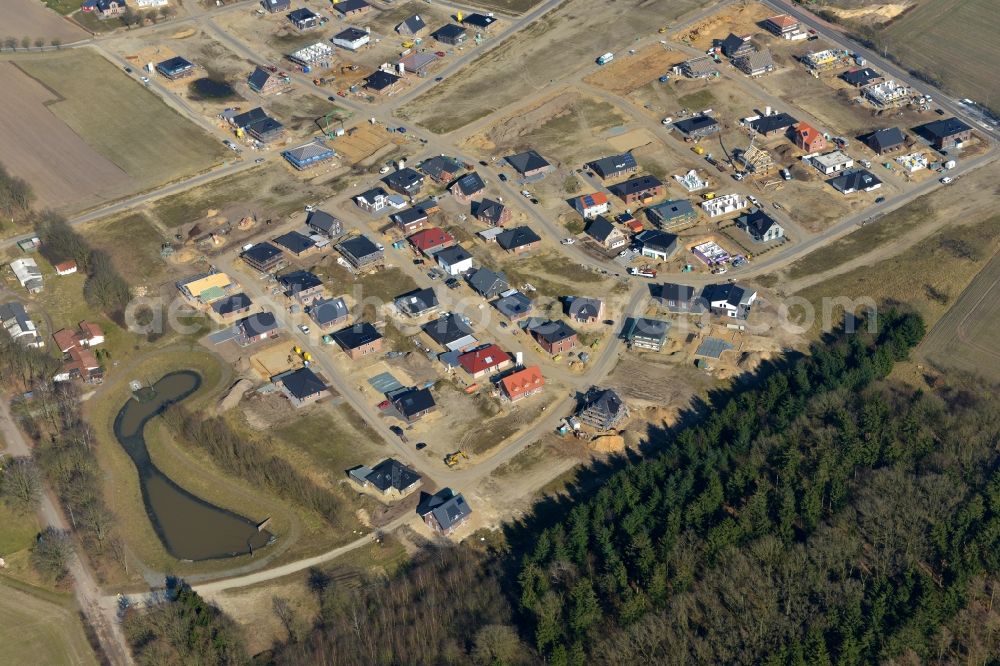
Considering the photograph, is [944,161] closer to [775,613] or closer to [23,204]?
[775,613]

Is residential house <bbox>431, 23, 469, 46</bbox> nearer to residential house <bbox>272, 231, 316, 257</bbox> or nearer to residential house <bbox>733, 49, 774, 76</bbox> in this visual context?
residential house <bbox>733, 49, 774, 76</bbox>

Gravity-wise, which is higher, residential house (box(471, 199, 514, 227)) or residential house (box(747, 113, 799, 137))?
residential house (box(747, 113, 799, 137))

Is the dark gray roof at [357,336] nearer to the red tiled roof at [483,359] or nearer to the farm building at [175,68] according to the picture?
the red tiled roof at [483,359]

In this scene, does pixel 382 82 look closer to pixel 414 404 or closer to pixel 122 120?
pixel 122 120

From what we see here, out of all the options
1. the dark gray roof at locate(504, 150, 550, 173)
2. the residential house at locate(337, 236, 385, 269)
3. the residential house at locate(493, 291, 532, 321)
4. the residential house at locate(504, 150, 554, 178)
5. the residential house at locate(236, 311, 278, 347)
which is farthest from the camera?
the dark gray roof at locate(504, 150, 550, 173)

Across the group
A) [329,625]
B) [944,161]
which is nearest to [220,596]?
[329,625]

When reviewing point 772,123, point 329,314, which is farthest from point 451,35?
point 329,314

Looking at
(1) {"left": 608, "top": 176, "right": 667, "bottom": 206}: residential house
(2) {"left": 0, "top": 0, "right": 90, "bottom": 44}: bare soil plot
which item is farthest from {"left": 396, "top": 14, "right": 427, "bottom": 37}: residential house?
(1) {"left": 608, "top": 176, "right": 667, "bottom": 206}: residential house
